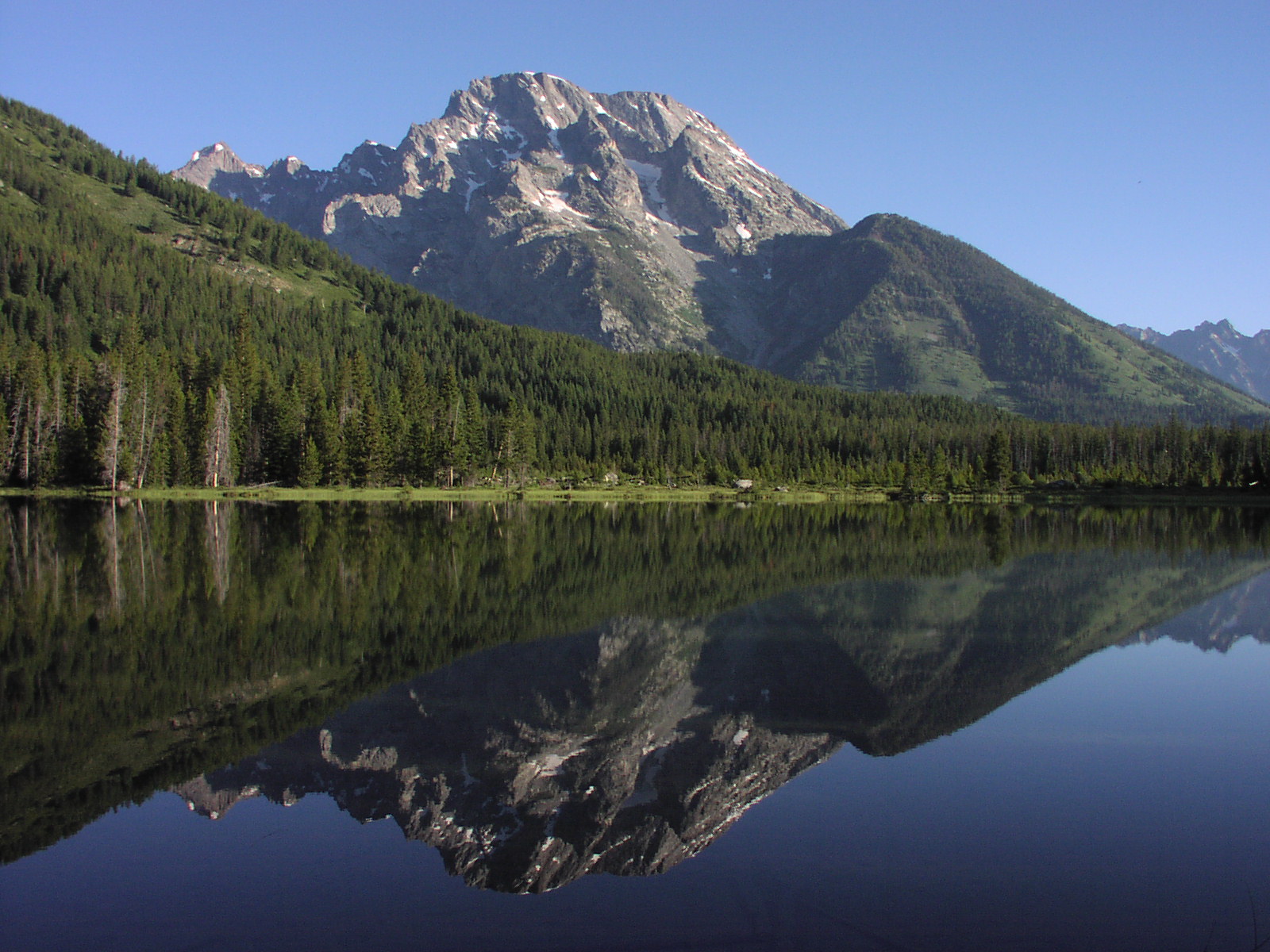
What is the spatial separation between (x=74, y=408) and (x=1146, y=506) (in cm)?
13336

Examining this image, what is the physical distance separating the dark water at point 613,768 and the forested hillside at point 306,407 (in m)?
71.4

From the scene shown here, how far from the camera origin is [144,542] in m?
38.8

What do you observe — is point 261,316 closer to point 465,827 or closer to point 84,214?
point 84,214

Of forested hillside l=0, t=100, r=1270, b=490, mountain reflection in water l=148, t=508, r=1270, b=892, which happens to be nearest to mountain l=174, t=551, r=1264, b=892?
mountain reflection in water l=148, t=508, r=1270, b=892

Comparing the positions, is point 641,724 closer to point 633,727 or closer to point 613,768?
point 633,727

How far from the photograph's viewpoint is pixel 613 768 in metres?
13.1

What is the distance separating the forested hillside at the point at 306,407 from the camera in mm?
90000

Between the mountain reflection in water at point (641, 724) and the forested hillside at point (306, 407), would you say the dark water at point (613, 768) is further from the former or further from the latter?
the forested hillside at point (306, 407)

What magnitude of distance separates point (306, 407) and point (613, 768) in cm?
10308

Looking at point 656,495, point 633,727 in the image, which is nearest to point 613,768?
point 633,727

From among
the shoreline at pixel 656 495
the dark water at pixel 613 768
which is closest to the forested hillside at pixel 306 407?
the shoreline at pixel 656 495

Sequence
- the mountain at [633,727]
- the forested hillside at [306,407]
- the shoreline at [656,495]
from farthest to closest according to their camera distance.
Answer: the forested hillside at [306,407] < the shoreline at [656,495] < the mountain at [633,727]

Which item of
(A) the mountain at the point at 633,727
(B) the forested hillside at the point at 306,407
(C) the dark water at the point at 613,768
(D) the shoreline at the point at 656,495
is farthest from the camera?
(B) the forested hillside at the point at 306,407

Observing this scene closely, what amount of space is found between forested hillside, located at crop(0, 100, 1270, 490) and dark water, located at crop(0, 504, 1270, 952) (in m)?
71.4
